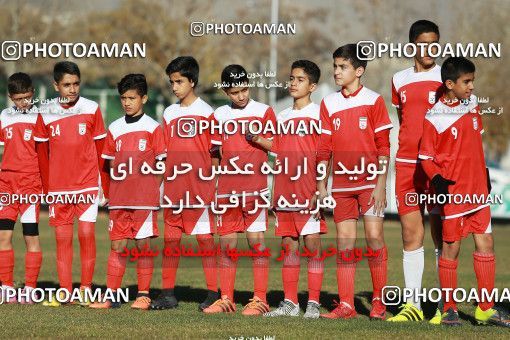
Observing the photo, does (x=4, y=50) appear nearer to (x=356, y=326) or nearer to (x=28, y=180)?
(x=28, y=180)

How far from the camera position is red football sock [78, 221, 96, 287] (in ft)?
34.4

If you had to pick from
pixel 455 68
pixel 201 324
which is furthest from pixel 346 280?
pixel 455 68

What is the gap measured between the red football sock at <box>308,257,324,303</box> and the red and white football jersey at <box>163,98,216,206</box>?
1299mm

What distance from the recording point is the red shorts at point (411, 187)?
9.63 m

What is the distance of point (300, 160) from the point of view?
9992mm

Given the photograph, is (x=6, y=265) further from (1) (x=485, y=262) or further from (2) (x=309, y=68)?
(1) (x=485, y=262)

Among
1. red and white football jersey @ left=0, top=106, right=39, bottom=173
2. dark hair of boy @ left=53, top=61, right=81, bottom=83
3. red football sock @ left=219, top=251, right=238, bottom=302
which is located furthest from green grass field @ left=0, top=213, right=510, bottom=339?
dark hair of boy @ left=53, top=61, right=81, bottom=83

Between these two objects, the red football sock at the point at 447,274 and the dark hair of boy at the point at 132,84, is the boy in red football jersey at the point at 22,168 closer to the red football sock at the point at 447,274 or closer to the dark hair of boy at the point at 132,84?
the dark hair of boy at the point at 132,84

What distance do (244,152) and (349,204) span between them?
121cm

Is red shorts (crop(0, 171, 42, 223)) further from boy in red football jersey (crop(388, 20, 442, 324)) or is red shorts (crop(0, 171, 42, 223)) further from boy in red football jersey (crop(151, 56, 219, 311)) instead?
boy in red football jersey (crop(388, 20, 442, 324))

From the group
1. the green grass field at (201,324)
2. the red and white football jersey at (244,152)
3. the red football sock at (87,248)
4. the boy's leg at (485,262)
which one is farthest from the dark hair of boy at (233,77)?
the boy's leg at (485,262)

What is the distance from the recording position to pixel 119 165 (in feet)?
34.2

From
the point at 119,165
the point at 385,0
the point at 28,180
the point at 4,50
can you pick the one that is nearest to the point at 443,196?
the point at 119,165

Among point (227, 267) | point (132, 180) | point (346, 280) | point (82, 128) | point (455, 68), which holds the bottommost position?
point (346, 280)
